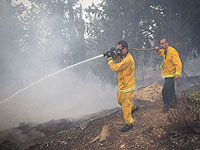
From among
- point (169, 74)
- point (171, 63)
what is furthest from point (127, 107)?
point (171, 63)

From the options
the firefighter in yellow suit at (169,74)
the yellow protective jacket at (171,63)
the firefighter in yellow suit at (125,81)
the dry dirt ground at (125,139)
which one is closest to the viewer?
the dry dirt ground at (125,139)

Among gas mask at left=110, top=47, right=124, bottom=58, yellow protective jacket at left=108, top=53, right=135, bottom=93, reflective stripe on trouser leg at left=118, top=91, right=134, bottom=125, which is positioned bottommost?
reflective stripe on trouser leg at left=118, top=91, right=134, bottom=125

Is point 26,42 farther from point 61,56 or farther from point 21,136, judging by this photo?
point 21,136

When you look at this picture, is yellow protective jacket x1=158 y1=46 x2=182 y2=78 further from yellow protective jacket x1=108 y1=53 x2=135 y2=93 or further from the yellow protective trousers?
the yellow protective trousers

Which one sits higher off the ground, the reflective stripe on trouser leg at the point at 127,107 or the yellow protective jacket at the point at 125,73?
the yellow protective jacket at the point at 125,73

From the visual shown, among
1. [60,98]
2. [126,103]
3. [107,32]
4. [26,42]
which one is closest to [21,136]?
[126,103]

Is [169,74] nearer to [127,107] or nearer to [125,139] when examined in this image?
[127,107]

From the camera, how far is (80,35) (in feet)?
54.4

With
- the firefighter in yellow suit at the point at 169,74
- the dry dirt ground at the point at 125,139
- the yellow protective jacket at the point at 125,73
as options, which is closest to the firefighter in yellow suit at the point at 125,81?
the yellow protective jacket at the point at 125,73

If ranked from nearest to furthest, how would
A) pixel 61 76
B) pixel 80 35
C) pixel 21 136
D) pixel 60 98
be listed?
1. pixel 21 136
2. pixel 60 98
3. pixel 61 76
4. pixel 80 35

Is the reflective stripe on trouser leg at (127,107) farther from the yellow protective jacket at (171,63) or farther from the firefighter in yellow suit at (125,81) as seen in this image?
the yellow protective jacket at (171,63)

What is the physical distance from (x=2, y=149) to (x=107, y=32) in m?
13.7

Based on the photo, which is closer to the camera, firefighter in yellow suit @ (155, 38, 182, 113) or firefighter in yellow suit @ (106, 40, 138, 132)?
firefighter in yellow suit @ (106, 40, 138, 132)

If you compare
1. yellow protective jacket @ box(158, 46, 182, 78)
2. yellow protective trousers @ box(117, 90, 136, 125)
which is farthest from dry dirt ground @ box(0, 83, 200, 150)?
yellow protective jacket @ box(158, 46, 182, 78)
